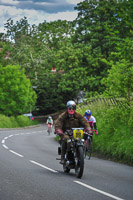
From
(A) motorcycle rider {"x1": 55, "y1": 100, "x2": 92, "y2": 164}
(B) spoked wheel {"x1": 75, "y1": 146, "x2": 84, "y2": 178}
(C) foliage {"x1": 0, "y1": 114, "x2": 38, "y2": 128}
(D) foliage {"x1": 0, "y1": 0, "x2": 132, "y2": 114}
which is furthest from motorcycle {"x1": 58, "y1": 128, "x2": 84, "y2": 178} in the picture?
(C) foliage {"x1": 0, "y1": 114, "x2": 38, "y2": 128}

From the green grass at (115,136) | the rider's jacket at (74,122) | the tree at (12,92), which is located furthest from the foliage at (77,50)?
the rider's jacket at (74,122)

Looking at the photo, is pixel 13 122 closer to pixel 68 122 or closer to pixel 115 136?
pixel 115 136

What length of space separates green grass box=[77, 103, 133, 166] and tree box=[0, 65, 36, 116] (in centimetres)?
3428

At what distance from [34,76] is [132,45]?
53.5 metres

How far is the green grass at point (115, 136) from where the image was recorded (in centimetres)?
1477

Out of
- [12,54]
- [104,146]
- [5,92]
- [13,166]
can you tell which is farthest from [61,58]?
[13,166]

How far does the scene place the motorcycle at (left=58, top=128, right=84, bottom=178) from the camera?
9425 millimetres

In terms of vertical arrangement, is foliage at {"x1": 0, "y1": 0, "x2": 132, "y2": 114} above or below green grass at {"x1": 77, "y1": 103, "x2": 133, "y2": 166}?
above

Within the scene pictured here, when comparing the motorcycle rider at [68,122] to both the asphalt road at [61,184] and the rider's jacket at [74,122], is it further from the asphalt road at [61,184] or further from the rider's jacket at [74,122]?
the asphalt road at [61,184]

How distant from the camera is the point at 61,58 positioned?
50781 mm

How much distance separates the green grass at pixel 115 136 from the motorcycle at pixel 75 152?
13.6 ft

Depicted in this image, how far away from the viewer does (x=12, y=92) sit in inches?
2156

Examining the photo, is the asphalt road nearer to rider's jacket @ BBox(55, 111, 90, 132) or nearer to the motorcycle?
the motorcycle

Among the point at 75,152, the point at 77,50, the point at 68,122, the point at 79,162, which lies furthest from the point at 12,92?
the point at 79,162
